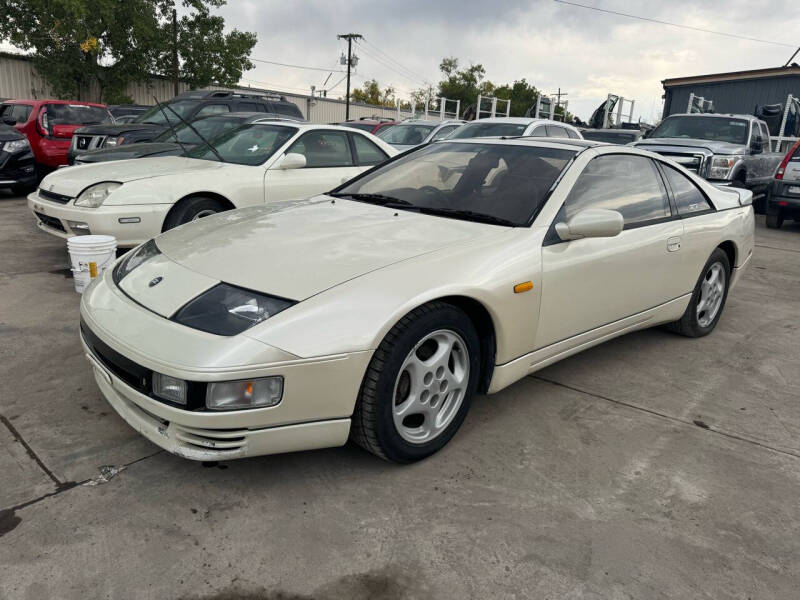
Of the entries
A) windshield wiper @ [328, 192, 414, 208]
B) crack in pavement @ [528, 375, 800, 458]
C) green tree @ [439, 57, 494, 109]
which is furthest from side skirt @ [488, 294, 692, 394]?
green tree @ [439, 57, 494, 109]

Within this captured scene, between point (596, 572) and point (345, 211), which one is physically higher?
point (345, 211)

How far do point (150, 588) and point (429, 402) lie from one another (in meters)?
1.27

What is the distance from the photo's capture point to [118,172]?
5.54 meters

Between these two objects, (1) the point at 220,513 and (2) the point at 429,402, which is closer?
(1) the point at 220,513

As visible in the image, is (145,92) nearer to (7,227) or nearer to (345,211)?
(7,227)

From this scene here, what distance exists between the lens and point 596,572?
2.14 m

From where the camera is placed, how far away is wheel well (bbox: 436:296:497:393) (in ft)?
9.09

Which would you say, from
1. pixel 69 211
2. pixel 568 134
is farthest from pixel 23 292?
pixel 568 134

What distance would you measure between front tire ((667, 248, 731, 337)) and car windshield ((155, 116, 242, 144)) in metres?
5.80

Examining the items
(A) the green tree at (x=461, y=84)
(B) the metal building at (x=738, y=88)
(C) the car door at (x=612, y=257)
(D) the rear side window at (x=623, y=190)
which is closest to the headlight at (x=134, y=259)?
(C) the car door at (x=612, y=257)

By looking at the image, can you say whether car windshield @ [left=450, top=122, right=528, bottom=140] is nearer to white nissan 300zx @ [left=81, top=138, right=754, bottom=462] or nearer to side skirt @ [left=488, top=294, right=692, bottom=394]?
white nissan 300zx @ [left=81, top=138, right=754, bottom=462]

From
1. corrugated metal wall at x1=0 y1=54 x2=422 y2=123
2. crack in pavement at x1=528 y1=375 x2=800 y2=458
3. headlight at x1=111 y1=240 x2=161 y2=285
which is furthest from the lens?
corrugated metal wall at x1=0 y1=54 x2=422 y2=123

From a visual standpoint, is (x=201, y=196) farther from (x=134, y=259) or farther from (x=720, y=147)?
(x=720, y=147)

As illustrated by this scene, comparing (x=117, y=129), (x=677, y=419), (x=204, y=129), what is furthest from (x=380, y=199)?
(x=117, y=129)
